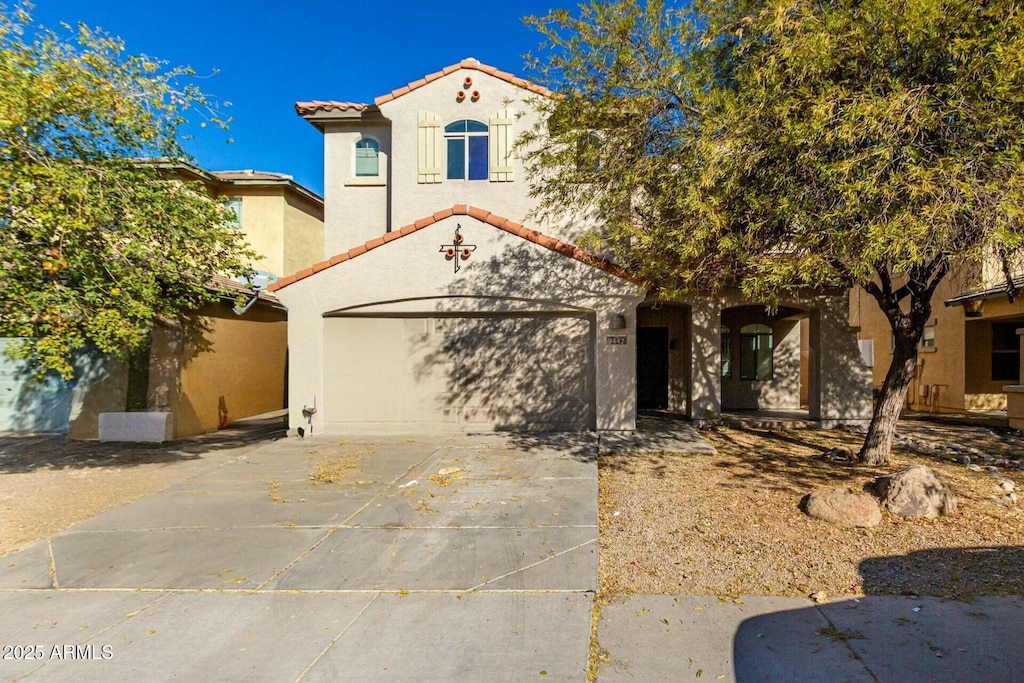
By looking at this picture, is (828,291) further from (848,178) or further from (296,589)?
(296,589)

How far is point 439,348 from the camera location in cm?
1175

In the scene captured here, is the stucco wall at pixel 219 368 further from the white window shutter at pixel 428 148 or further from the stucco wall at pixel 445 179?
the white window shutter at pixel 428 148

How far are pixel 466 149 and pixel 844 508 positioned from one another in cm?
1090

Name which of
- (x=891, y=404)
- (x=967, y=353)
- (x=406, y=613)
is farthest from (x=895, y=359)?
(x=967, y=353)

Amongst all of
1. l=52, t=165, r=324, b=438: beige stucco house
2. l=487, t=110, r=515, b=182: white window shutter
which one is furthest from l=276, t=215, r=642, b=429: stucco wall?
l=487, t=110, r=515, b=182: white window shutter

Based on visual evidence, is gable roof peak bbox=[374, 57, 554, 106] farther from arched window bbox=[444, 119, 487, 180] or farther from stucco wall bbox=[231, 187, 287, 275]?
stucco wall bbox=[231, 187, 287, 275]

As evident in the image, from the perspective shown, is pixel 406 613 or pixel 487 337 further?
pixel 487 337

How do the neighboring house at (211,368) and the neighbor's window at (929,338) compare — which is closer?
the neighboring house at (211,368)

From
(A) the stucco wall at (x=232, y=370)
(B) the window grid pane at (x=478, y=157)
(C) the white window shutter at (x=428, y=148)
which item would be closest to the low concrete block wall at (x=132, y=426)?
(A) the stucco wall at (x=232, y=370)

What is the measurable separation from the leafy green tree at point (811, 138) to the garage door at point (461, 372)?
3.65 meters

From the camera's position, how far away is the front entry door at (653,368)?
1507 centimetres

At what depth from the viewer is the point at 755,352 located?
48.8 ft

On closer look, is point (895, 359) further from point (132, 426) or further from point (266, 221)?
point (266, 221)

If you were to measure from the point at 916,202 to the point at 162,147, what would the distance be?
897cm
